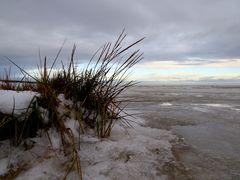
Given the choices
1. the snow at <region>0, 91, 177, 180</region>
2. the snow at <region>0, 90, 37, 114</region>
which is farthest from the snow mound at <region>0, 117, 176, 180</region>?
the snow at <region>0, 90, 37, 114</region>

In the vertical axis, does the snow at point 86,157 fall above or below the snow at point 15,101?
below

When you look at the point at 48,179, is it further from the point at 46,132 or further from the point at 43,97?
the point at 43,97

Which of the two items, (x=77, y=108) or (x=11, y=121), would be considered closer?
(x=11, y=121)

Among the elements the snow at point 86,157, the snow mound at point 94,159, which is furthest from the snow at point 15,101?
the snow mound at point 94,159

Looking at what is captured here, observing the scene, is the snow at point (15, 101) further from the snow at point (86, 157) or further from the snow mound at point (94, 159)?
the snow mound at point (94, 159)

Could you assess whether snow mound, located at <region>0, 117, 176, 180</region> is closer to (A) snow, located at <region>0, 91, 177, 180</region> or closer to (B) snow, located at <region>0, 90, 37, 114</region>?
(A) snow, located at <region>0, 91, 177, 180</region>

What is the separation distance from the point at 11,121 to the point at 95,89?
0.80 meters

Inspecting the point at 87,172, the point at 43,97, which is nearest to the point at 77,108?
the point at 43,97

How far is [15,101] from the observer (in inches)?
64.5

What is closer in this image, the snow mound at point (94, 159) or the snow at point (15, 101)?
the snow mound at point (94, 159)

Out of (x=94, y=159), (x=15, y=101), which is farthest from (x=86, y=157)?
(x=15, y=101)

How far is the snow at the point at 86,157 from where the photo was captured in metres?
1.45

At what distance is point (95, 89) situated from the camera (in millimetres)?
2150

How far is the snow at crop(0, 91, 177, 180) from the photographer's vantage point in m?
1.45
